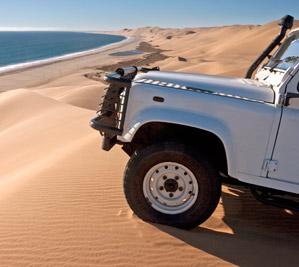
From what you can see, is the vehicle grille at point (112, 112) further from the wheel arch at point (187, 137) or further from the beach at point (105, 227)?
the beach at point (105, 227)

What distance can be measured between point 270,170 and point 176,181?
2.93 ft

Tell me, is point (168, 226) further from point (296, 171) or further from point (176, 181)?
point (296, 171)

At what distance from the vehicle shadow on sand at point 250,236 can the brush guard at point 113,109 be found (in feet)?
3.40

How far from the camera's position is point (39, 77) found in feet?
123

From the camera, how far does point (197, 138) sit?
180 inches

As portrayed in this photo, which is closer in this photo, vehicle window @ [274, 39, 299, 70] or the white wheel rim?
the white wheel rim

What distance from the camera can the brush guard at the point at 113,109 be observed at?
4.50 m

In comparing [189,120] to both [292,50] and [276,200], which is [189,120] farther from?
[292,50]

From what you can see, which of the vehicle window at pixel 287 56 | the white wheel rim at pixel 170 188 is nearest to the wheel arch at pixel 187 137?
the white wheel rim at pixel 170 188

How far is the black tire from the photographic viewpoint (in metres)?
4.33

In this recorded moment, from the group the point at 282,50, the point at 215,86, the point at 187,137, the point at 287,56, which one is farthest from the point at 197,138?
the point at 282,50

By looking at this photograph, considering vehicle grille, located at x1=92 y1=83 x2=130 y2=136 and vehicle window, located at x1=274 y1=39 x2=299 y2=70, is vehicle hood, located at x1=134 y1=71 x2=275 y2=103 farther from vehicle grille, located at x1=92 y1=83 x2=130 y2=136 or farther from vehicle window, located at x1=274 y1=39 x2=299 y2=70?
vehicle window, located at x1=274 y1=39 x2=299 y2=70

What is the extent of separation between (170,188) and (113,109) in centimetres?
101

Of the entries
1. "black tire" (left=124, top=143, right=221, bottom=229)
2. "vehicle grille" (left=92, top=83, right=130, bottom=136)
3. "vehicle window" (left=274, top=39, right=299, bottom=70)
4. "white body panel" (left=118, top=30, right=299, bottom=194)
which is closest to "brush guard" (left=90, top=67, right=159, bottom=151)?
"vehicle grille" (left=92, top=83, right=130, bottom=136)
